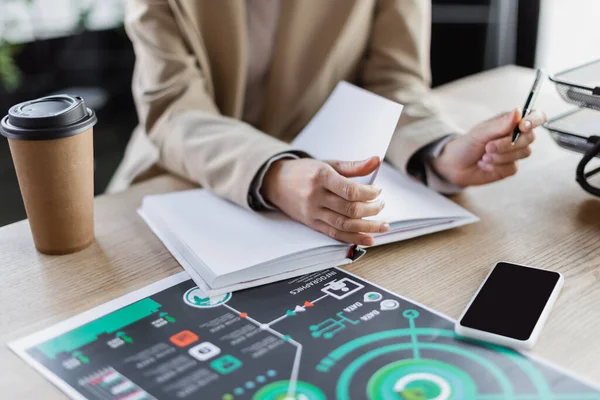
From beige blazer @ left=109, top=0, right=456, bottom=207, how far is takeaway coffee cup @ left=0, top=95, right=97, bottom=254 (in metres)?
0.20

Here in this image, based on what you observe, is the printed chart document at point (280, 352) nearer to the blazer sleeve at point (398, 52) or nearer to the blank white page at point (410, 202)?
the blank white page at point (410, 202)

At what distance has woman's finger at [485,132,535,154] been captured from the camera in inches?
35.4

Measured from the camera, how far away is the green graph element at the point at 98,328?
65cm

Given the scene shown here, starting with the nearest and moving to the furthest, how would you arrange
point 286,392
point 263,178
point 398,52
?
1. point 286,392
2. point 263,178
3. point 398,52

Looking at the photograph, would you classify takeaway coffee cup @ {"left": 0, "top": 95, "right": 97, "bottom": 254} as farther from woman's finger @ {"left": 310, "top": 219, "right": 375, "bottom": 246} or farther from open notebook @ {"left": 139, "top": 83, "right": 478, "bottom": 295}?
woman's finger @ {"left": 310, "top": 219, "right": 375, "bottom": 246}

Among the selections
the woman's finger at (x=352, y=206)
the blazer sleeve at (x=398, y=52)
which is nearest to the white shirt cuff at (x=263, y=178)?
the woman's finger at (x=352, y=206)

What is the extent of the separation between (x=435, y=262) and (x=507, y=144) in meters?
0.21

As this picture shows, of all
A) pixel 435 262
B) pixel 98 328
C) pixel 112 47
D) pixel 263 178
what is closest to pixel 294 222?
pixel 263 178

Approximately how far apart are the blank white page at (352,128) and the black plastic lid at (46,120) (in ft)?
1.03

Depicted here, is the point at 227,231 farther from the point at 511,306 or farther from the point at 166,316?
the point at 511,306

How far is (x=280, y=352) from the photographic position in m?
0.63

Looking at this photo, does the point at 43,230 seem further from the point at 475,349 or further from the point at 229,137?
the point at 475,349

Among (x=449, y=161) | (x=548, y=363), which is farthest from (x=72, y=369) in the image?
(x=449, y=161)

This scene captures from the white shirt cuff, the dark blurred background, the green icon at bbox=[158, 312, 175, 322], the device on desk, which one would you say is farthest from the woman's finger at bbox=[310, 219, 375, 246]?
the dark blurred background
